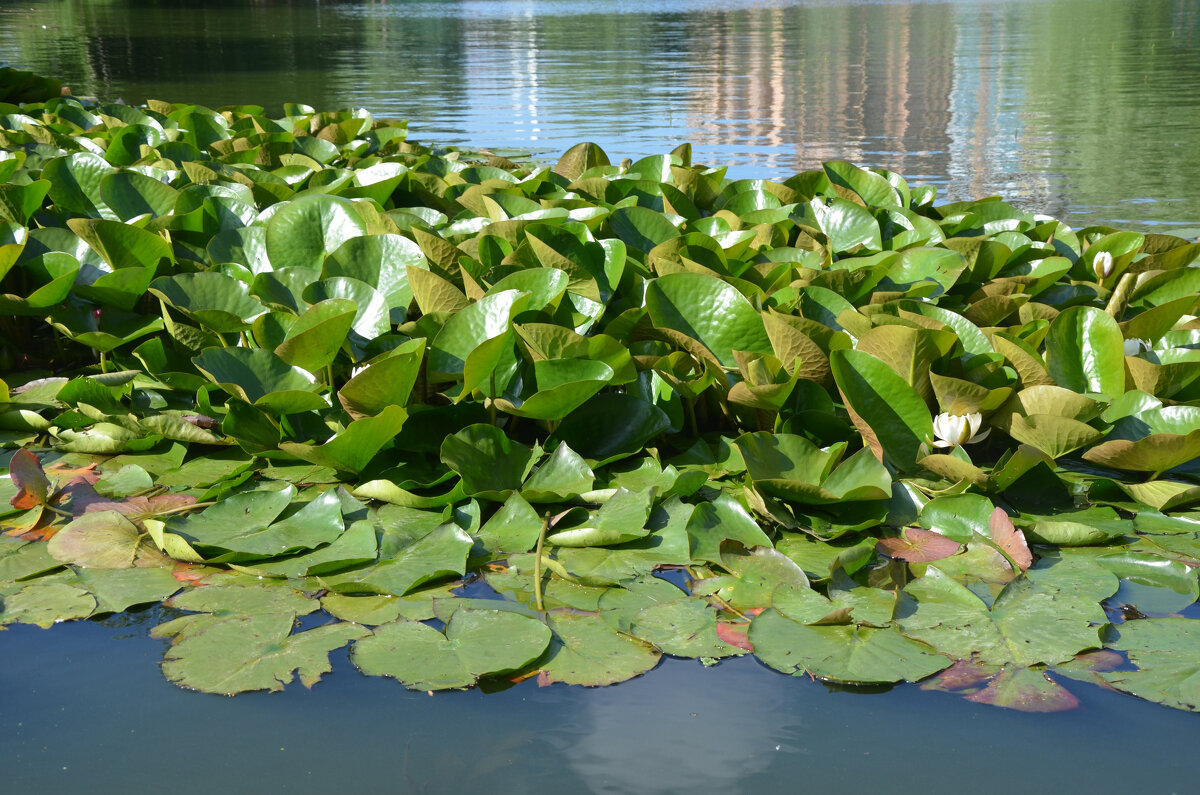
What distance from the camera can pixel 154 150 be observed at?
3600 millimetres

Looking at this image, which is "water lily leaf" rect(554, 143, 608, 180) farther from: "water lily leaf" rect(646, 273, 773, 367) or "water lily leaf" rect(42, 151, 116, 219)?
"water lily leaf" rect(646, 273, 773, 367)

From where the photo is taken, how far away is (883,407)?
6.09ft

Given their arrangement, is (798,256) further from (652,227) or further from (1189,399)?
(1189,399)

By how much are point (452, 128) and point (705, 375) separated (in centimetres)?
631

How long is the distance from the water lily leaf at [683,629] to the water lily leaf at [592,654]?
3 centimetres

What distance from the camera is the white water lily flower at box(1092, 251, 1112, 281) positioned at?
2.58m

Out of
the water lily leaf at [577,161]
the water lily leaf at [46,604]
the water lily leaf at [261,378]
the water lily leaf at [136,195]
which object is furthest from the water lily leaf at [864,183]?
the water lily leaf at [46,604]

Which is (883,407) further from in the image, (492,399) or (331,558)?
(331,558)

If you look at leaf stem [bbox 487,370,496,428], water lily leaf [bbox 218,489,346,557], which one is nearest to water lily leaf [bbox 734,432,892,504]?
leaf stem [bbox 487,370,496,428]

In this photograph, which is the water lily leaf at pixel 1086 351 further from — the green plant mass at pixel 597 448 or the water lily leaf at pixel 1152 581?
the water lily leaf at pixel 1152 581

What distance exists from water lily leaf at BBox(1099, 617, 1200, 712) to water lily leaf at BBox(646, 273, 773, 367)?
2.91 feet

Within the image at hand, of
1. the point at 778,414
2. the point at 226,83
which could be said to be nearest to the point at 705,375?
the point at 778,414

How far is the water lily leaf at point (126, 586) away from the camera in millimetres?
1527

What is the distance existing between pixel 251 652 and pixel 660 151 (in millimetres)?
5648
